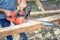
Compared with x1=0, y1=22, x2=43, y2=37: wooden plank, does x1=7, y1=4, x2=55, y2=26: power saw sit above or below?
above

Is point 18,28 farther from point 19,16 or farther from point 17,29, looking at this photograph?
point 19,16

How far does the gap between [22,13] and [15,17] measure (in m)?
0.11

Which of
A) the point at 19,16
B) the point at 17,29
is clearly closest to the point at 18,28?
the point at 17,29

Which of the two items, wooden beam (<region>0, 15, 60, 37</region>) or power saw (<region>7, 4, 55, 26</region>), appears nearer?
wooden beam (<region>0, 15, 60, 37</region>)

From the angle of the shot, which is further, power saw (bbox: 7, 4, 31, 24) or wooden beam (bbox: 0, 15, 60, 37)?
power saw (bbox: 7, 4, 31, 24)

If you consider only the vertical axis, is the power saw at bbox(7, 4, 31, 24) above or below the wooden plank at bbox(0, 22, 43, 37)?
above

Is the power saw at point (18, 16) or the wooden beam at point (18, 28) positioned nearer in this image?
the wooden beam at point (18, 28)

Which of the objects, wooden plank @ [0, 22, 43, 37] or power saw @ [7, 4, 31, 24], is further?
power saw @ [7, 4, 31, 24]

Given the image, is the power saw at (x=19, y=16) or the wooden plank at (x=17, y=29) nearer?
the wooden plank at (x=17, y=29)

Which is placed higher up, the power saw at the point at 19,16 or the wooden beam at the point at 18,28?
the power saw at the point at 19,16

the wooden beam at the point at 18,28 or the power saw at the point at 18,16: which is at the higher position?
the power saw at the point at 18,16

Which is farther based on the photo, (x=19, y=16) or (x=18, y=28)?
(x=19, y=16)

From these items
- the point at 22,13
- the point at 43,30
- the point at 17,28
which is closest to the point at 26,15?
the point at 22,13

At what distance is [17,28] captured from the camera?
6.63ft
